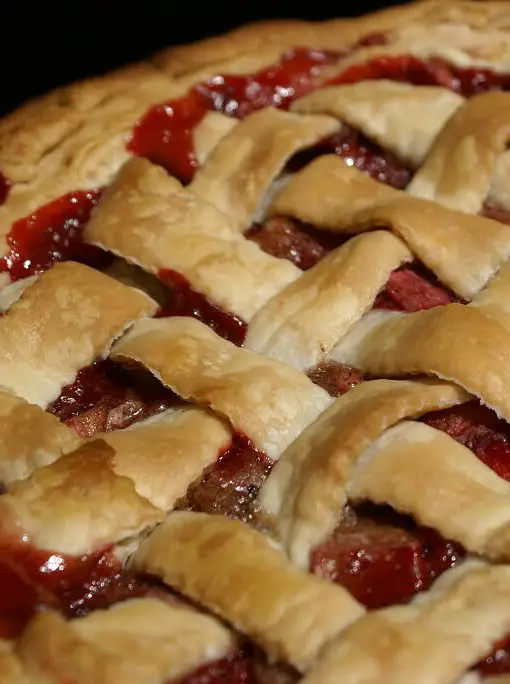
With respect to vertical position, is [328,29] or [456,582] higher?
[328,29]

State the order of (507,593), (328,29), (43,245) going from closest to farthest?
(507,593) → (43,245) → (328,29)

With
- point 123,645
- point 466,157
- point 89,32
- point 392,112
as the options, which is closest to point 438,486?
point 123,645

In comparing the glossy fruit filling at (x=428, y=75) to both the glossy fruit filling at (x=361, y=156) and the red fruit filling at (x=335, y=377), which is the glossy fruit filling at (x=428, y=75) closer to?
the glossy fruit filling at (x=361, y=156)

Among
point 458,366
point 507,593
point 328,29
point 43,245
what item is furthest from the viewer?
point 328,29

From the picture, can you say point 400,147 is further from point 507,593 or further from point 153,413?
point 507,593

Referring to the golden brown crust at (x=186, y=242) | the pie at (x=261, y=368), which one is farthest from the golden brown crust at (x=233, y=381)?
the golden brown crust at (x=186, y=242)

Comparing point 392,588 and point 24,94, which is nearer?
point 392,588

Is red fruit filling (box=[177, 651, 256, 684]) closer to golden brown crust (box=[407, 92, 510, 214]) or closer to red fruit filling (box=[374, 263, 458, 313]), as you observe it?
red fruit filling (box=[374, 263, 458, 313])

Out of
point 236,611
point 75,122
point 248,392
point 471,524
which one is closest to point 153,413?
point 248,392
